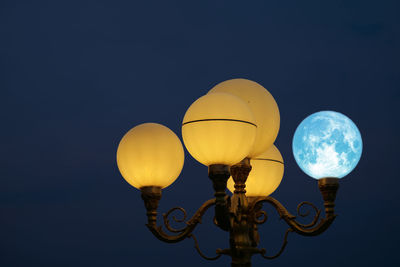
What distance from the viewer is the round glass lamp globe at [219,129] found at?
4465mm

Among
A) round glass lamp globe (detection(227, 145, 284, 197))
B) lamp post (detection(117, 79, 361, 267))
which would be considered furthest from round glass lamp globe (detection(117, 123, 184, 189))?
round glass lamp globe (detection(227, 145, 284, 197))

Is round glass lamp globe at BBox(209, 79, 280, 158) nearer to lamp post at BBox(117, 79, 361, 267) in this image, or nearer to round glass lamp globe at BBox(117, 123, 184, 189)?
lamp post at BBox(117, 79, 361, 267)

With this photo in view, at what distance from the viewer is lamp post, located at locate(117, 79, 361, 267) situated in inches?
177

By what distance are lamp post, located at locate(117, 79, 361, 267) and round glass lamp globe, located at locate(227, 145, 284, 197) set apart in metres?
0.48

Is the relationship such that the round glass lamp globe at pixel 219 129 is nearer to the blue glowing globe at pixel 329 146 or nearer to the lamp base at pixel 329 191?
the blue glowing globe at pixel 329 146

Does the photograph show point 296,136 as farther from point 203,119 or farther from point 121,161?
point 121,161

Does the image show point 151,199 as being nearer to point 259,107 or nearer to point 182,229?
point 182,229

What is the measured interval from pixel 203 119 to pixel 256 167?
164cm

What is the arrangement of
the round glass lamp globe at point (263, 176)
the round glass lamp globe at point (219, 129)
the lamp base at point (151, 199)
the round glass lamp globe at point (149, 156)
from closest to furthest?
the round glass lamp globe at point (219, 129) < the round glass lamp globe at point (149, 156) < the lamp base at point (151, 199) < the round glass lamp globe at point (263, 176)

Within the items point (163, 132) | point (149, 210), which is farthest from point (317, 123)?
point (149, 210)

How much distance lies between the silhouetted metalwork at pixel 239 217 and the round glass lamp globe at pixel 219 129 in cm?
12

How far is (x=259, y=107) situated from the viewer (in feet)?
16.9

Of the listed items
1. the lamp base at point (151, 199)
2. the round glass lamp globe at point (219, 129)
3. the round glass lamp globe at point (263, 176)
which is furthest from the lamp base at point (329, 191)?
the lamp base at point (151, 199)

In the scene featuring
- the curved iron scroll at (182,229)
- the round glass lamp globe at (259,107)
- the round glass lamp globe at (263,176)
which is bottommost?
the curved iron scroll at (182,229)
